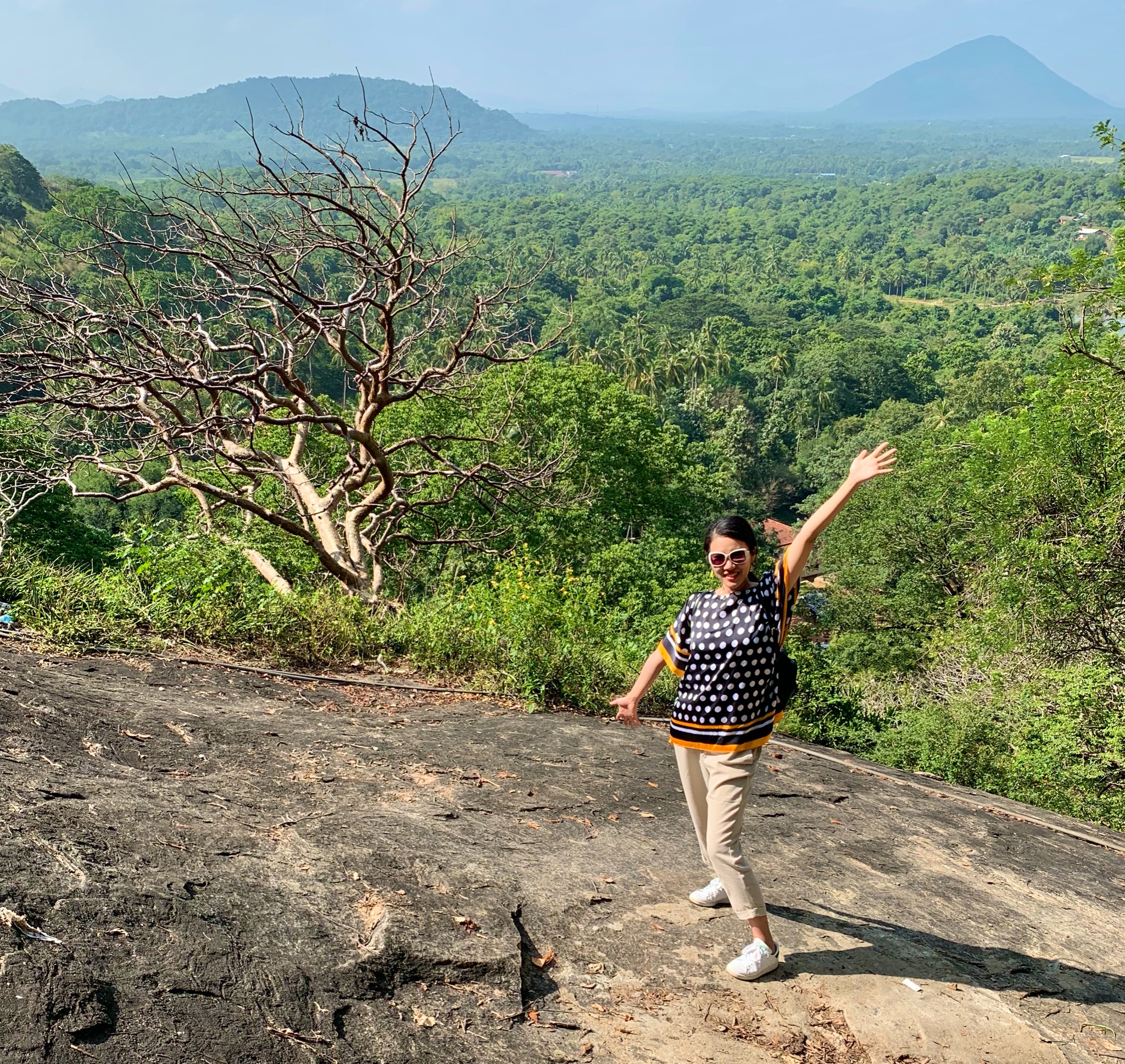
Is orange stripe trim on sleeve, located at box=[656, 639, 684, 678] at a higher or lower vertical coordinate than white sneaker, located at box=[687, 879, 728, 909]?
higher

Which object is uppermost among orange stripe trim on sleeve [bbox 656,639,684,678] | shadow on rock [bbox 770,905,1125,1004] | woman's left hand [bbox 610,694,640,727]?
orange stripe trim on sleeve [bbox 656,639,684,678]

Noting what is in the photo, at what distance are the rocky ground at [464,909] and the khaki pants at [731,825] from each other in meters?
0.30

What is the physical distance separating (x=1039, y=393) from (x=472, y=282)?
69.2 metres

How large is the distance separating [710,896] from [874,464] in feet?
5.95

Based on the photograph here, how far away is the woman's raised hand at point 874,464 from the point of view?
320 centimetres

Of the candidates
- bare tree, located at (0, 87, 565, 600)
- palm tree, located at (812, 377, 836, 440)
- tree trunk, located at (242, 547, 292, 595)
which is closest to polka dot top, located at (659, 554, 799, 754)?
bare tree, located at (0, 87, 565, 600)

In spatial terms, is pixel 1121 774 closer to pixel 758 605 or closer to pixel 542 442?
pixel 758 605

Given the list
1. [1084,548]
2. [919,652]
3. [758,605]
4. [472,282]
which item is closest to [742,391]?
[472,282]

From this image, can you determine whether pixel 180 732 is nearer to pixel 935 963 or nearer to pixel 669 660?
pixel 669 660

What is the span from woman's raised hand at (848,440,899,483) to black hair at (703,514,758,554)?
405 millimetres

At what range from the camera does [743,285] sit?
12181cm

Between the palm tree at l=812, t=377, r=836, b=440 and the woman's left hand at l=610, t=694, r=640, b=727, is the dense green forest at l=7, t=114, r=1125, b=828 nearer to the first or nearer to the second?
the woman's left hand at l=610, t=694, r=640, b=727

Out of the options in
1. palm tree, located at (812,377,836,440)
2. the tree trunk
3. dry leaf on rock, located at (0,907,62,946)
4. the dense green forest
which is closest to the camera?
dry leaf on rock, located at (0,907,62,946)

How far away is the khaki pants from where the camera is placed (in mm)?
3172
